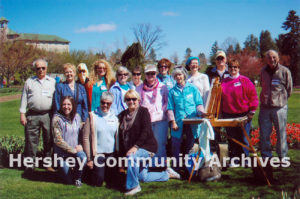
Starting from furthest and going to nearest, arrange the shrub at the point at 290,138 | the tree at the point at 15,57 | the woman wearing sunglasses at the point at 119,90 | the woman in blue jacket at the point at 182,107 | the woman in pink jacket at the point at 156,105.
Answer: the tree at the point at 15,57
the shrub at the point at 290,138
the woman wearing sunglasses at the point at 119,90
the woman in pink jacket at the point at 156,105
the woman in blue jacket at the point at 182,107

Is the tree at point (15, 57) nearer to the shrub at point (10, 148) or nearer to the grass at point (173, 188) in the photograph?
the shrub at point (10, 148)

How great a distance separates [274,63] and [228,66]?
2.57ft

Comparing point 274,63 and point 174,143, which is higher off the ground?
point 274,63

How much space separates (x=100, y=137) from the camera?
185 inches

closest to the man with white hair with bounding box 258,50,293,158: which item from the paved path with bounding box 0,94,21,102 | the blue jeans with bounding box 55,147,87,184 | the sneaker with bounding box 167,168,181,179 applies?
the sneaker with bounding box 167,168,181,179

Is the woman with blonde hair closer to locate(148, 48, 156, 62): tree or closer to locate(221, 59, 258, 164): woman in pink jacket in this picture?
locate(221, 59, 258, 164): woman in pink jacket

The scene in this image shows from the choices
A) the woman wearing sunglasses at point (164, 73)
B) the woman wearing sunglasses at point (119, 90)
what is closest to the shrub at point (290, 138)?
the woman wearing sunglasses at point (164, 73)

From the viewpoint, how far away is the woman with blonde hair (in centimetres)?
545

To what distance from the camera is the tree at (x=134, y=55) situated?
29.0ft

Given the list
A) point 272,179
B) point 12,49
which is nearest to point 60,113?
point 272,179

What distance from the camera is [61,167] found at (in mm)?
4641

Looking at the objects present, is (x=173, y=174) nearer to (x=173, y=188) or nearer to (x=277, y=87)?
(x=173, y=188)

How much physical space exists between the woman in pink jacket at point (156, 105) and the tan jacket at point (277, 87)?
6.01 ft

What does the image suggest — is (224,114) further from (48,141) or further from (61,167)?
(48,141)
